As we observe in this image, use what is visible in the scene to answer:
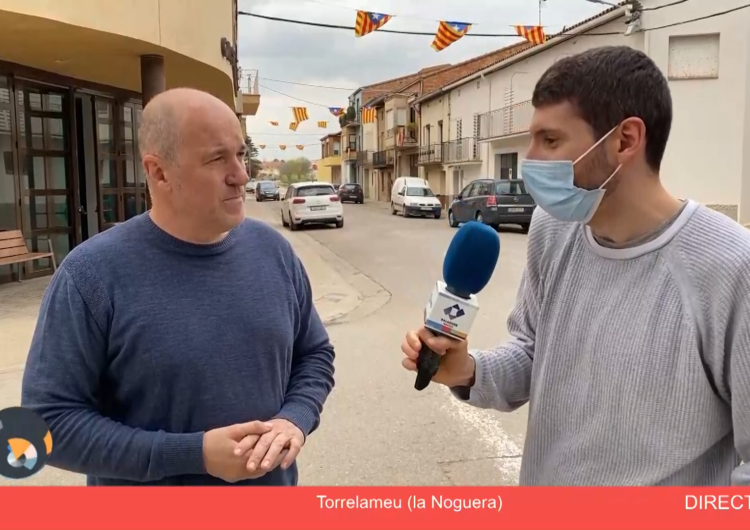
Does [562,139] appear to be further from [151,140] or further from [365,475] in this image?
[365,475]

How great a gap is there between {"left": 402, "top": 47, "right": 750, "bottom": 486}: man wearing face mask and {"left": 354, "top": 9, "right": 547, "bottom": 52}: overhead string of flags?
1473 cm

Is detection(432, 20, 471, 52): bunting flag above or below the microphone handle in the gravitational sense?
above

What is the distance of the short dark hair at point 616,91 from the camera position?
149 centimetres

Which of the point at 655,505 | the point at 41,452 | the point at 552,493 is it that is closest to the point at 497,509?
the point at 552,493

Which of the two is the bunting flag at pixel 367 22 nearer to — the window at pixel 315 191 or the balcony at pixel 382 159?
the window at pixel 315 191

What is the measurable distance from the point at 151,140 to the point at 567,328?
1208mm

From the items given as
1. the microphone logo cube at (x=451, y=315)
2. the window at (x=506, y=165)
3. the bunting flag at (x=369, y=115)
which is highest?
the bunting flag at (x=369, y=115)

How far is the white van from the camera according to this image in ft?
88.3

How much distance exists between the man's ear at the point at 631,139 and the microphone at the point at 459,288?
380mm

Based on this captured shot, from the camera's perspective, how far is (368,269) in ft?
39.8

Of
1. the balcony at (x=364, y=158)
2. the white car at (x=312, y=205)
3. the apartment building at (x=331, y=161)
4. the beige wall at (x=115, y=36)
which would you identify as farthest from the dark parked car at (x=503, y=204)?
the apartment building at (x=331, y=161)

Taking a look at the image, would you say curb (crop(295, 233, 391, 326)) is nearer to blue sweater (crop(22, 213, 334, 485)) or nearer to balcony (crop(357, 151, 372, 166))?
blue sweater (crop(22, 213, 334, 485))

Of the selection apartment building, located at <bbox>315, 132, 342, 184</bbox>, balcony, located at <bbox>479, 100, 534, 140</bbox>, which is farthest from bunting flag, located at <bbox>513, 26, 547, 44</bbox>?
apartment building, located at <bbox>315, 132, 342, 184</bbox>

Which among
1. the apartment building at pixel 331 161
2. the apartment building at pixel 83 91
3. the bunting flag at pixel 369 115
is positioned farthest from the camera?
the apartment building at pixel 331 161
